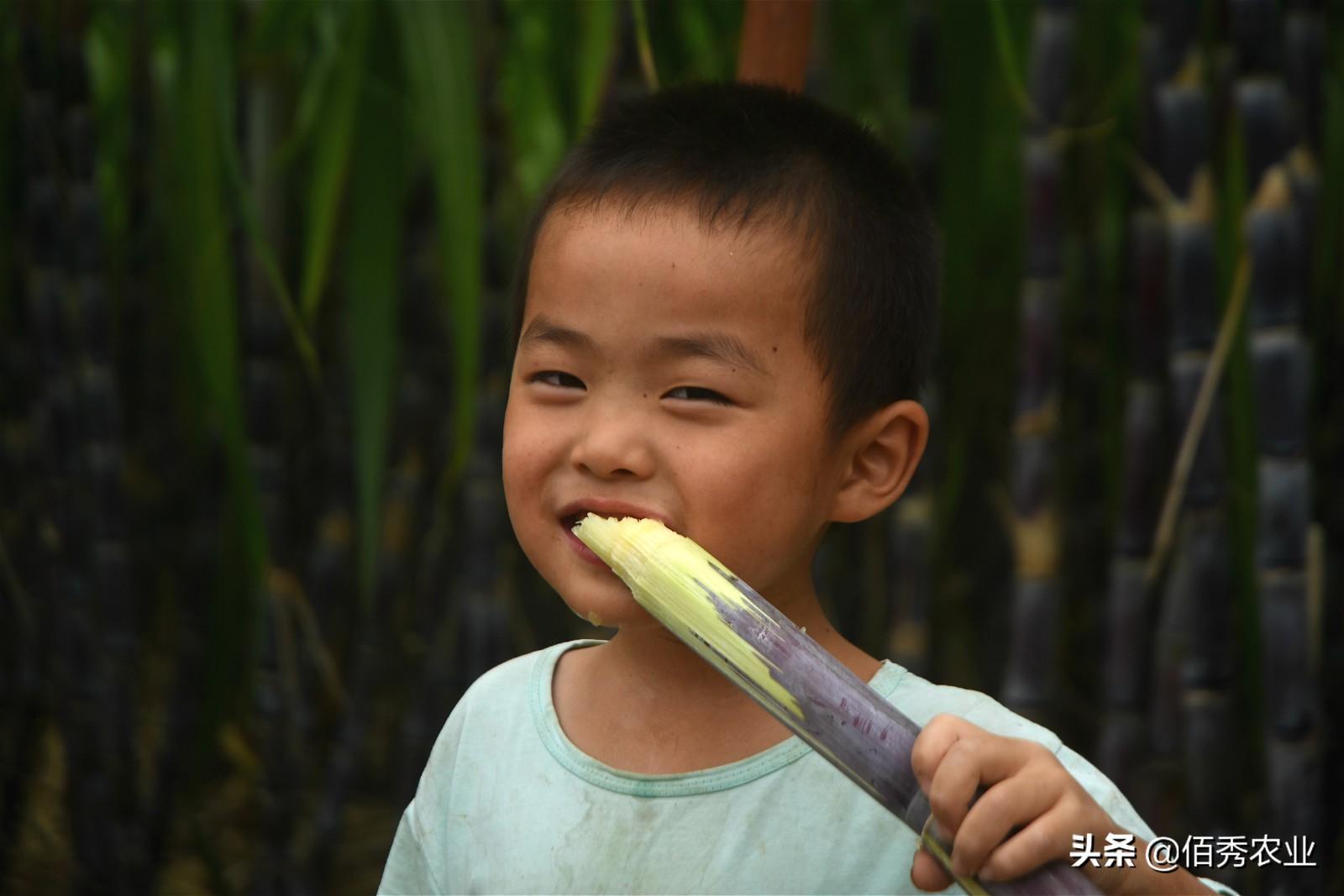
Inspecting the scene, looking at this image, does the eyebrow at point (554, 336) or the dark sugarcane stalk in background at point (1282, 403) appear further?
the dark sugarcane stalk in background at point (1282, 403)

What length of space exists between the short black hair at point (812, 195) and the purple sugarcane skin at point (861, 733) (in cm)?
18

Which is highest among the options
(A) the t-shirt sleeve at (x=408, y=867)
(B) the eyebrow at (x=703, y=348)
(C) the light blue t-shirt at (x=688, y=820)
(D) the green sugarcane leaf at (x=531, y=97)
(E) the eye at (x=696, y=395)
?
(D) the green sugarcane leaf at (x=531, y=97)

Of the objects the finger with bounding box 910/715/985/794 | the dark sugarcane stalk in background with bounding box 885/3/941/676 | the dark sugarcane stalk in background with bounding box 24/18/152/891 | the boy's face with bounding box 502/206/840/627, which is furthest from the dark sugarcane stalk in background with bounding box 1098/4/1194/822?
the dark sugarcane stalk in background with bounding box 24/18/152/891

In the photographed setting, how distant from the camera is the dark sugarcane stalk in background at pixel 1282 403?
2.78ft

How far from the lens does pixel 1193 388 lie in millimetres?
890

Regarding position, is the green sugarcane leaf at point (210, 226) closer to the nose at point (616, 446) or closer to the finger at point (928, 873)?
the nose at point (616, 446)

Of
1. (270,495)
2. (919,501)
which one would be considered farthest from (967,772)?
(270,495)

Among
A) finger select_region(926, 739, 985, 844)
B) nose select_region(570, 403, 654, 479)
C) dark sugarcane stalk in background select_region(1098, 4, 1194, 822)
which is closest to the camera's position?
finger select_region(926, 739, 985, 844)

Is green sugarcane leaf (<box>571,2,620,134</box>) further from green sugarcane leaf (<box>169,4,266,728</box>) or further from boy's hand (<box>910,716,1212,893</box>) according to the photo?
boy's hand (<box>910,716,1212,893</box>)

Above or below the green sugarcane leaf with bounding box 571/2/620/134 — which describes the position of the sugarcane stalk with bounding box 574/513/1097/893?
below

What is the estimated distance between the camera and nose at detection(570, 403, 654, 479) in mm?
562

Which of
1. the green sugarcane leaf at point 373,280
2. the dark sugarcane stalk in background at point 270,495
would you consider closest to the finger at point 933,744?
the green sugarcane leaf at point 373,280

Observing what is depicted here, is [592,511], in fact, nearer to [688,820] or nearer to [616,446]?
[616,446]

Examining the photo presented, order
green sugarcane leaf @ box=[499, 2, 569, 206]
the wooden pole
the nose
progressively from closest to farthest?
the nose → the wooden pole → green sugarcane leaf @ box=[499, 2, 569, 206]
